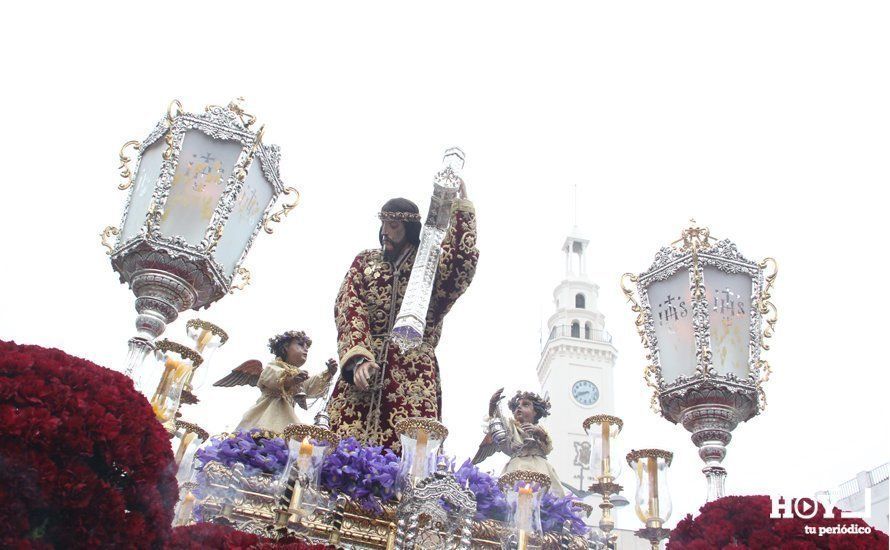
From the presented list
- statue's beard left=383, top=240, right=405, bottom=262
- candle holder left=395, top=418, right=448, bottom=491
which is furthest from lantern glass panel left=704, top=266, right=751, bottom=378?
candle holder left=395, top=418, right=448, bottom=491

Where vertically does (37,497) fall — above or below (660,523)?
below

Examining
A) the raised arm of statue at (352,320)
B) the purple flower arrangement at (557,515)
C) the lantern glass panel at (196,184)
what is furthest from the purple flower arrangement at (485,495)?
the lantern glass panel at (196,184)

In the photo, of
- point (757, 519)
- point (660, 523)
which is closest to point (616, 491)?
point (660, 523)

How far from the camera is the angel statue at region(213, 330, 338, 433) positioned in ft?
18.1

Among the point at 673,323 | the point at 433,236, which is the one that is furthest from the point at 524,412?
the point at 433,236

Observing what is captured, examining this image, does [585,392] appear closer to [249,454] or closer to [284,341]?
[284,341]

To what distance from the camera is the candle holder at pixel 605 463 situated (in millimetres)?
4668

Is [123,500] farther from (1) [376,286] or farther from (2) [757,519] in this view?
(1) [376,286]

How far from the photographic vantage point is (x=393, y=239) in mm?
6004

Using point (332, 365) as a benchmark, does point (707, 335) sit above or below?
above

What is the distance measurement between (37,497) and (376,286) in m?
3.57

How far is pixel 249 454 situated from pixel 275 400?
1462 mm

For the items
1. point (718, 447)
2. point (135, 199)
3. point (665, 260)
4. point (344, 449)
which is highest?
point (665, 260)

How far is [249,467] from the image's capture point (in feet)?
13.5
